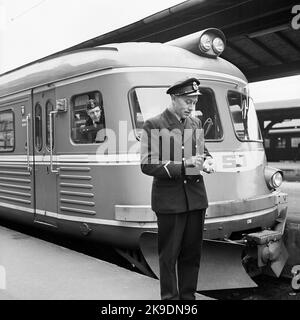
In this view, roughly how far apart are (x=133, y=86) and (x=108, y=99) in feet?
1.03

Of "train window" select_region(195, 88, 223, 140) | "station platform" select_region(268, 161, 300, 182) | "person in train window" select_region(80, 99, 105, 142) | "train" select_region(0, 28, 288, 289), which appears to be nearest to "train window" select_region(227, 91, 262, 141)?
"train" select_region(0, 28, 288, 289)

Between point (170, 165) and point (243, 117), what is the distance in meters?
2.79

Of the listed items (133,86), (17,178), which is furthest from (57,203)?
(133,86)

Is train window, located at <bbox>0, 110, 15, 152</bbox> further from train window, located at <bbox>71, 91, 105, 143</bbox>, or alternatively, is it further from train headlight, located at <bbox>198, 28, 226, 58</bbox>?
train headlight, located at <bbox>198, 28, 226, 58</bbox>

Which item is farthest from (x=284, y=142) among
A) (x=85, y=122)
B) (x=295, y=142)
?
(x=85, y=122)

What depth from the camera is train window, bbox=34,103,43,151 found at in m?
5.97

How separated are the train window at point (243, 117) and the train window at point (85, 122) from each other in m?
1.60

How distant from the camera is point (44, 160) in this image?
587 centimetres

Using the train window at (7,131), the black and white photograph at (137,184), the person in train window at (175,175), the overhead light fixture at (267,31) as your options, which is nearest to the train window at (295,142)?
the overhead light fixture at (267,31)

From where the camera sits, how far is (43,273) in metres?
4.51

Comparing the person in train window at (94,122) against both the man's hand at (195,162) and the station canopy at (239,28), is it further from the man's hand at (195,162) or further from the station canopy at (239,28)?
the station canopy at (239,28)

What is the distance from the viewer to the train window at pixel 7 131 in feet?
21.8

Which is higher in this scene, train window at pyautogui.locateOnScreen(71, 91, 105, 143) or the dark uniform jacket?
train window at pyautogui.locateOnScreen(71, 91, 105, 143)
